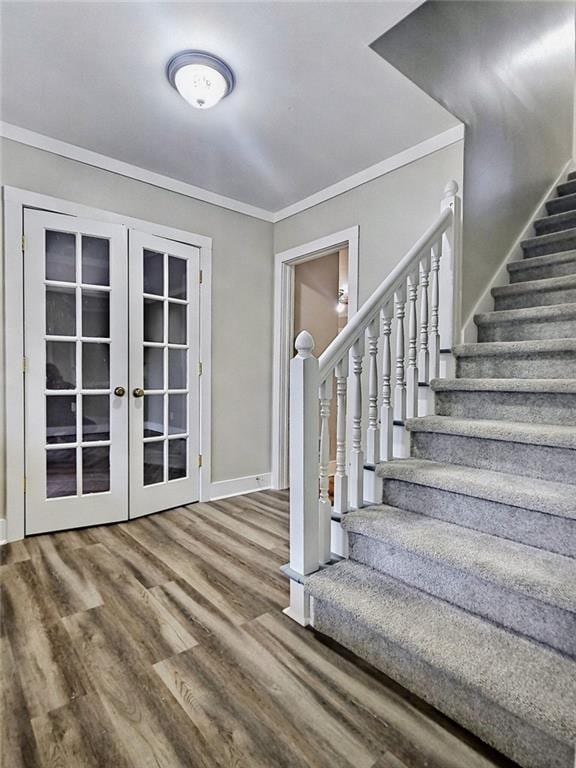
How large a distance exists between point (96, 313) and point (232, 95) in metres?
1.61

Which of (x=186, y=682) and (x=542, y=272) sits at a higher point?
(x=542, y=272)

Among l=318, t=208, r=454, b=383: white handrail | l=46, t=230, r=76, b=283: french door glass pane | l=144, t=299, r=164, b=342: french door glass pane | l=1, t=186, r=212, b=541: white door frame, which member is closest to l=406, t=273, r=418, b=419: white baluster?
l=318, t=208, r=454, b=383: white handrail

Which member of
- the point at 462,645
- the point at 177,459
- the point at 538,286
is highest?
the point at 538,286

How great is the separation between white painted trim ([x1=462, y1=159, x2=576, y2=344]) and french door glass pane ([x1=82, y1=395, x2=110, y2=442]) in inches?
96.7

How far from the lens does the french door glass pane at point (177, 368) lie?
314 cm

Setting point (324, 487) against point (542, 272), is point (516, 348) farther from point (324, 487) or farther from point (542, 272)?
point (324, 487)

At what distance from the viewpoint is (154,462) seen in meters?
3.04

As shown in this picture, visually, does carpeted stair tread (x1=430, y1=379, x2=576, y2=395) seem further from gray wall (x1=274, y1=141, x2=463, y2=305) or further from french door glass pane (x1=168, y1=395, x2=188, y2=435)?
french door glass pane (x1=168, y1=395, x2=188, y2=435)

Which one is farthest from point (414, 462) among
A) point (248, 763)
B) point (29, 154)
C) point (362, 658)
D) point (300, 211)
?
point (29, 154)

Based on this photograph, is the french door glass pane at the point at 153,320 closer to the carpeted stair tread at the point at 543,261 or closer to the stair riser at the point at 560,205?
the carpeted stair tread at the point at 543,261

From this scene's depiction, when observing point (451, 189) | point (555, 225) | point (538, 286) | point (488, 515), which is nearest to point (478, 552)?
point (488, 515)

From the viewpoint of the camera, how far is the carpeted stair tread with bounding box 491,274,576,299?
2383mm

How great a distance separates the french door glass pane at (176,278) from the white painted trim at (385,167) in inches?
43.9

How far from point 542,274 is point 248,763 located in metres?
3.05
